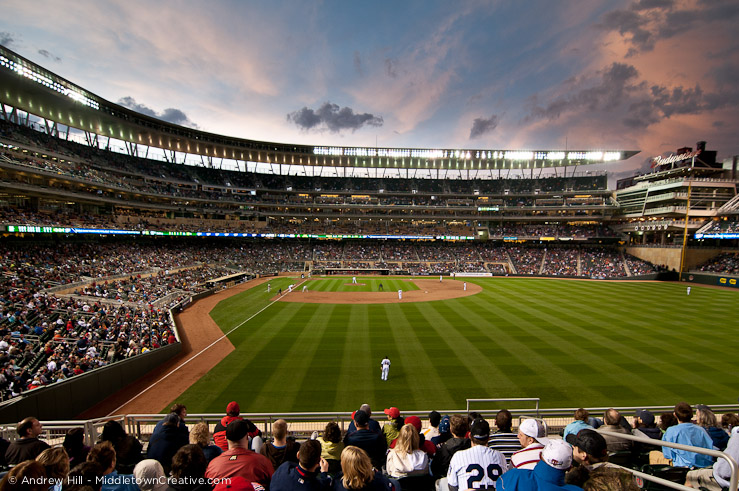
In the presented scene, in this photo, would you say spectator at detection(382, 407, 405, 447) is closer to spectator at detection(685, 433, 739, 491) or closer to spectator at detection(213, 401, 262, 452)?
spectator at detection(213, 401, 262, 452)

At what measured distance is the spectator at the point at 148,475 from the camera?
3818 mm

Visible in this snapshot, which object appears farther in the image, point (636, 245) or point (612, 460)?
point (636, 245)

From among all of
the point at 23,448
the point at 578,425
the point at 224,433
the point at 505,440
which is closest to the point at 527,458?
the point at 505,440

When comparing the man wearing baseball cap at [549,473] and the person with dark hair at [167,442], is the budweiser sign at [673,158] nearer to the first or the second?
the man wearing baseball cap at [549,473]

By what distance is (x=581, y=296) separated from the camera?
35.6 m

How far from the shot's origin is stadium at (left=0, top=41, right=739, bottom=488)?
13719 millimetres

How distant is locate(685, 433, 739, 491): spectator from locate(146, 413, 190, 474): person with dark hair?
7.76 metres

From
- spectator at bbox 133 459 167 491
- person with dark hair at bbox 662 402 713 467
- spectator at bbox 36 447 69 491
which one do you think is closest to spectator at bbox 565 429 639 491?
person with dark hair at bbox 662 402 713 467

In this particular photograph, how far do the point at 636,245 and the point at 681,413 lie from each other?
6970cm

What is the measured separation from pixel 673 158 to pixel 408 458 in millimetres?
74583

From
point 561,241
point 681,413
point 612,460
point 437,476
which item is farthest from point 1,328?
point 561,241

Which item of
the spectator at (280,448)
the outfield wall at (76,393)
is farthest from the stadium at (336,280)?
the spectator at (280,448)

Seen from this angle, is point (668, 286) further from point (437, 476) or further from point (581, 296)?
point (437, 476)

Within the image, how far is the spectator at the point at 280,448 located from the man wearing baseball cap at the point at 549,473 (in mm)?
3223
